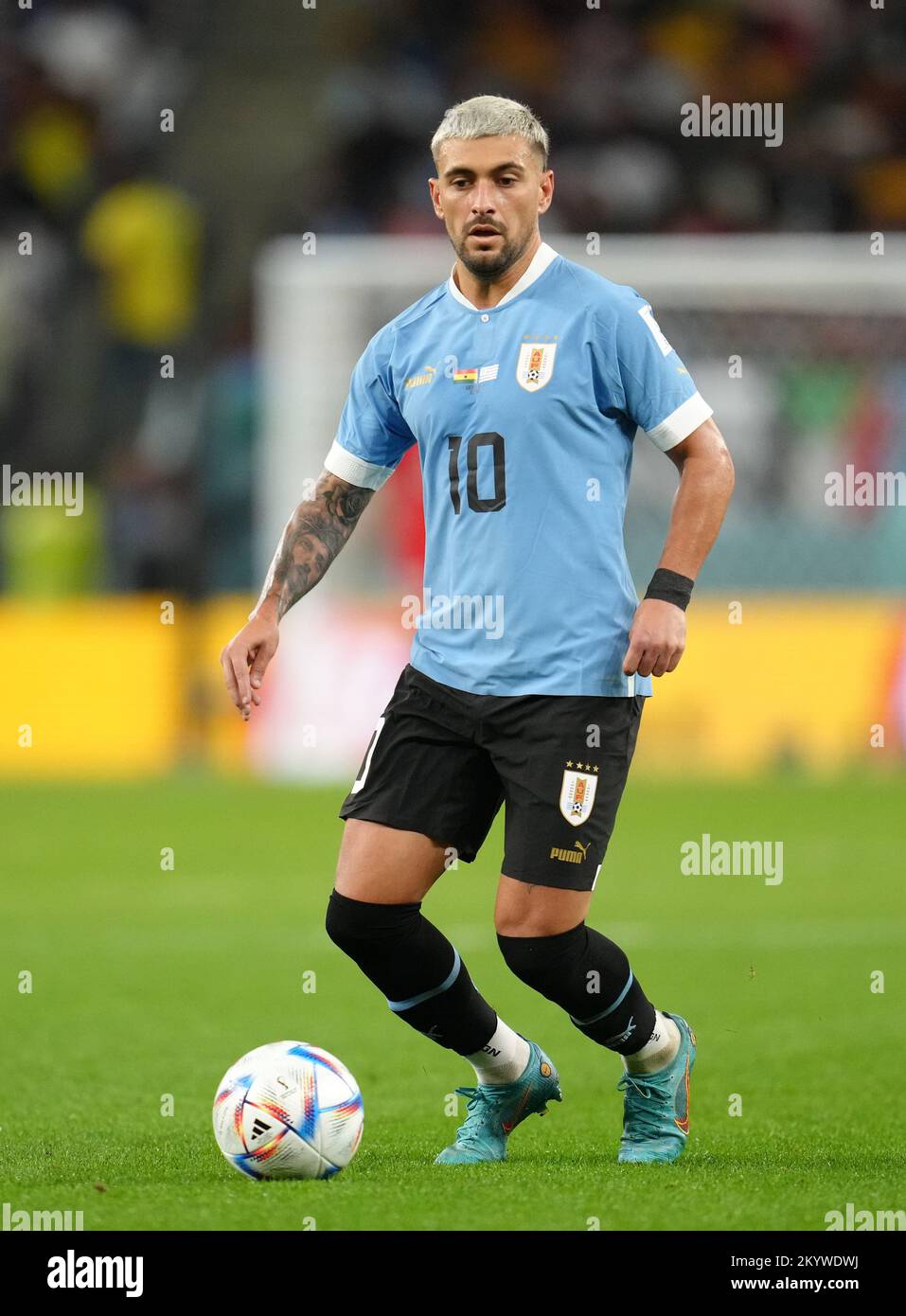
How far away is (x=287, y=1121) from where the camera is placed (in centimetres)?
495

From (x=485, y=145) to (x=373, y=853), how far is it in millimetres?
1664

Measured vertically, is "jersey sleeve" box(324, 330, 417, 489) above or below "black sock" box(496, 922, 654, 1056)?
above

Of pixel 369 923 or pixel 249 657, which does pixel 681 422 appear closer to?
pixel 249 657

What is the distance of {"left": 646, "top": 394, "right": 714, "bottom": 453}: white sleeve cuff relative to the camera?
16.2ft

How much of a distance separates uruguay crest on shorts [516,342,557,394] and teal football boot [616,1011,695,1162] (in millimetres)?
1708

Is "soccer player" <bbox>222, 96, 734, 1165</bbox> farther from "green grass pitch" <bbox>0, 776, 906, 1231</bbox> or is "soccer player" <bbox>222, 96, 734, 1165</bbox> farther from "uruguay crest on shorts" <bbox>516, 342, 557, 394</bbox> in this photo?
"green grass pitch" <bbox>0, 776, 906, 1231</bbox>

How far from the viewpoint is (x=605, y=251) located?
17.0 metres

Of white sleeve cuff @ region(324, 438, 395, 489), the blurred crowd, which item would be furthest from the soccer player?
the blurred crowd

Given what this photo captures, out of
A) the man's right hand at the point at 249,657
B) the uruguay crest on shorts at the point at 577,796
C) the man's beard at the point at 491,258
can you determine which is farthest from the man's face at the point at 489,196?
the uruguay crest on shorts at the point at 577,796

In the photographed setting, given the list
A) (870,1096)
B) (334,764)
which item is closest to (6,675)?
(334,764)

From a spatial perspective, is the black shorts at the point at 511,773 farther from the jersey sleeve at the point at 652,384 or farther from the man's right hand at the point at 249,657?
the jersey sleeve at the point at 652,384

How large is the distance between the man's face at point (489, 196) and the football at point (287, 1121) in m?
1.95

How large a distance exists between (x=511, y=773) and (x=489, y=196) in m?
1.33

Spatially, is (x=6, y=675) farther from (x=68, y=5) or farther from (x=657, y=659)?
(x=657, y=659)
